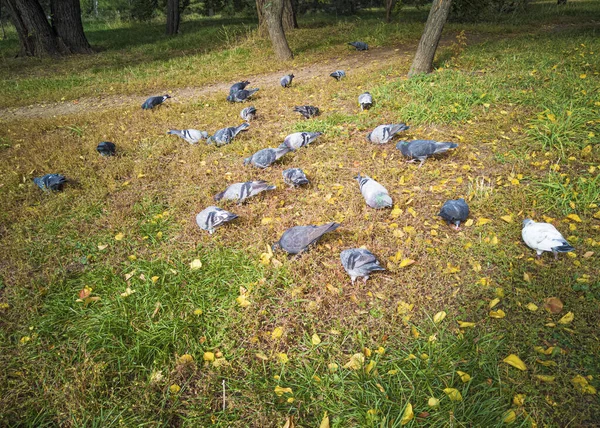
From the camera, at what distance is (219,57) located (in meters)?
11.1

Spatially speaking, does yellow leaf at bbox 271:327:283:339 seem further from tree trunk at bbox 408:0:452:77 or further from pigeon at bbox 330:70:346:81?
pigeon at bbox 330:70:346:81

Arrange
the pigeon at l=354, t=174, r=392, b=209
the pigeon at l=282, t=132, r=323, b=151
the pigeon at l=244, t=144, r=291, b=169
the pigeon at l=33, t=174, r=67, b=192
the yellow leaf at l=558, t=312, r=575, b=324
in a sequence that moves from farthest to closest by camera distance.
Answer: the pigeon at l=282, t=132, r=323, b=151 < the pigeon at l=244, t=144, r=291, b=169 < the pigeon at l=33, t=174, r=67, b=192 < the pigeon at l=354, t=174, r=392, b=209 < the yellow leaf at l=558, t=312, r=575, b=324

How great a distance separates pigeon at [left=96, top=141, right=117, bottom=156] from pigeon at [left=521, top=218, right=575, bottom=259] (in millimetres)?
5367

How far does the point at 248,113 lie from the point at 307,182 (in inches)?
102

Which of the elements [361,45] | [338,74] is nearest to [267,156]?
[338,74]

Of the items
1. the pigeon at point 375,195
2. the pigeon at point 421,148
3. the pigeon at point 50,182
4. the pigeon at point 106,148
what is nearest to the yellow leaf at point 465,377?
the pigeon at point 375,195

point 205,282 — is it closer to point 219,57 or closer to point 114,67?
point 219,57

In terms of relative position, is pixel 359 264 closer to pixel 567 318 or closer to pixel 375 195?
pixel 375 195

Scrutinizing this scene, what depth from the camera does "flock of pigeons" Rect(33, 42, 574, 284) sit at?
2787 millimetres

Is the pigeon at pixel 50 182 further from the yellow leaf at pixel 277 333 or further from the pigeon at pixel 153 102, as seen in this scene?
the yellow leaf at pixel 277 333

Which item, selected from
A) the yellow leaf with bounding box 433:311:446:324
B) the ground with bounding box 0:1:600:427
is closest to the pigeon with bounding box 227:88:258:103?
the ground with bounding box 0:1:600:427

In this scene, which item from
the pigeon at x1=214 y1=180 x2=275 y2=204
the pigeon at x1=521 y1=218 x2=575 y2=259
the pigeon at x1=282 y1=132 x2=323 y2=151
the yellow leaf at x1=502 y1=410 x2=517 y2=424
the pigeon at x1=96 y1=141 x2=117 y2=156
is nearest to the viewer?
the yellow leaf at x1=502 y1=410 x2=517 y2=424

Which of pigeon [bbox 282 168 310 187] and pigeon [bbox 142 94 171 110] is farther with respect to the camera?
pigeon [bbox 142 94 171 110]

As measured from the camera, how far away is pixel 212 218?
3369 millimetres
